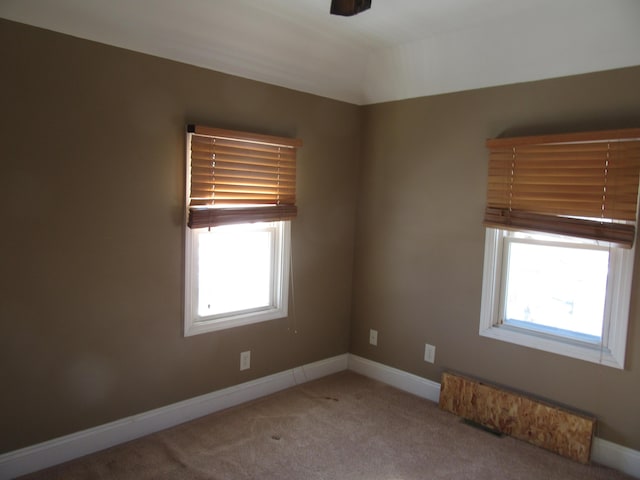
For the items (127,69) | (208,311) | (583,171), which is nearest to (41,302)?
(208,311)

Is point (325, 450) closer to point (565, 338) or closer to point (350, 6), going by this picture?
point (565, 338)

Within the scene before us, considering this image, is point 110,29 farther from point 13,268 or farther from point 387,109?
point 387,109

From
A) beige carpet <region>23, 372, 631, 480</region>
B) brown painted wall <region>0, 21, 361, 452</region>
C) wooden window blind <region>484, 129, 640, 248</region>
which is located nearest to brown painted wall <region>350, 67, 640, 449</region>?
wooden window blind <region>484, 129, 640, 248</region>

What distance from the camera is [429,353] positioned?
10.9ft

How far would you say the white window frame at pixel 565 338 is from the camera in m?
2.48

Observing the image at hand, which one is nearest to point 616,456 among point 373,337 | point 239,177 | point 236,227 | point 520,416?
point 520,416

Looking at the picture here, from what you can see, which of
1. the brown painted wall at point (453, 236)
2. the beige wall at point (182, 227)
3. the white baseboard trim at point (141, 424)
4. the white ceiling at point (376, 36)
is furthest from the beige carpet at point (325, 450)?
the white ceiling at point (376, 36)

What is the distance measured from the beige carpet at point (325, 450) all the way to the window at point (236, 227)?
0.62m

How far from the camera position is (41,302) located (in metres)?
2.27

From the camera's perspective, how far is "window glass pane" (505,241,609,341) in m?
2.65

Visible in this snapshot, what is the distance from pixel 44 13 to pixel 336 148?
2.00 metres

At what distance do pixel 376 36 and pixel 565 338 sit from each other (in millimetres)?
2162

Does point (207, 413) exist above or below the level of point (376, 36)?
below

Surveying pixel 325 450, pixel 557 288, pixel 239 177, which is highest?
pixel 239 177
